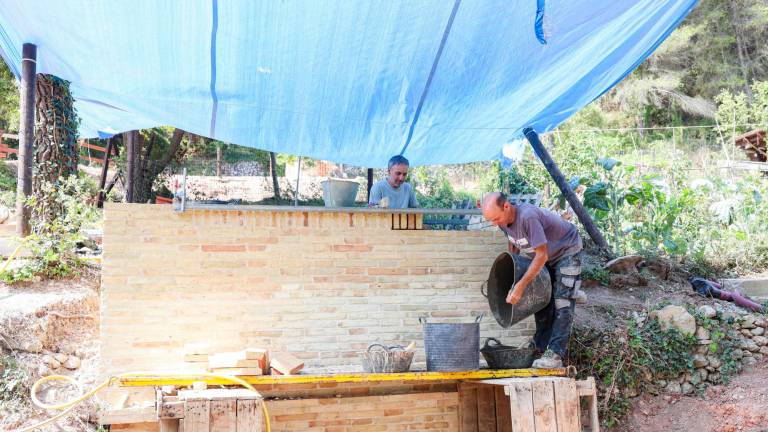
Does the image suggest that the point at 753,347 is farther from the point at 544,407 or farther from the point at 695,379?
the point at 544,407

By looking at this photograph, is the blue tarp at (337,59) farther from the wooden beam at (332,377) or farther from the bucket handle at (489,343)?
the wooden beam at (332,377)

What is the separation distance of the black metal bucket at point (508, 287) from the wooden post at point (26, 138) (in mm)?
4108

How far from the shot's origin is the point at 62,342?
5.34m

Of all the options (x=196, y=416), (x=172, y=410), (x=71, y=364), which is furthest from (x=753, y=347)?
(x=71, y=364)

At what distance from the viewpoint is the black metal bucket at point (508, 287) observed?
498cm

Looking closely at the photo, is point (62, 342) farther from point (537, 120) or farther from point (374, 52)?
point (537, 120)

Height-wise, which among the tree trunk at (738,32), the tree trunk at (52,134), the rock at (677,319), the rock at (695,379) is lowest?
the rock at (695,379)

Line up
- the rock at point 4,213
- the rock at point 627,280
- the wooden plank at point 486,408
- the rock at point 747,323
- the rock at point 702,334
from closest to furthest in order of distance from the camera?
the wooden plank at point 486,408 → the rock at point 702,334 → the rock at point 747,323 → the rock at point 627,280 → the rock at point 4,213

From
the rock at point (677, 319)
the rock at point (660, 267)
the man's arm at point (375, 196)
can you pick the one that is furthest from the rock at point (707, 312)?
the man's arm at point (375, 196)

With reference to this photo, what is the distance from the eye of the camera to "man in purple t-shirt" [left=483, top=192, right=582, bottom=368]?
487cm

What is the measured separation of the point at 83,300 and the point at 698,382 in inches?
204

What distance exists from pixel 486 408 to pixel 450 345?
38.4 inches

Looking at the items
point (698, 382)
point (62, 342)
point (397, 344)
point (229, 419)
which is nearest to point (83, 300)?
point (62, 342)

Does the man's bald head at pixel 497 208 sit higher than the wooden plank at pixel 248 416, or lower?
higher
